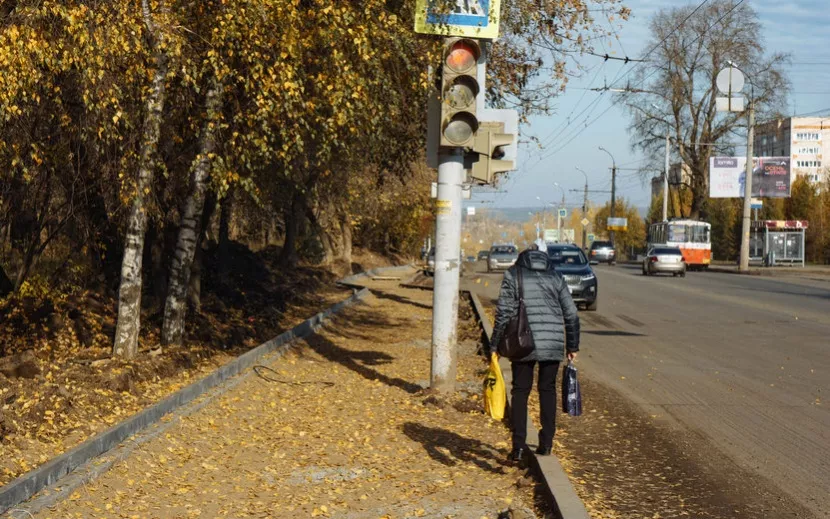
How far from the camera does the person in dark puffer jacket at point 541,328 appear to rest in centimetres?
734

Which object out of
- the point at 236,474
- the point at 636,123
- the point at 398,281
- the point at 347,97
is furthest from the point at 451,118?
the point at 636,123

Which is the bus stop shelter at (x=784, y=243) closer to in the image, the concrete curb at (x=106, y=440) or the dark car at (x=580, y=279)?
the dark car at (x=580, y=279)

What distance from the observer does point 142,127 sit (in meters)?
11.7

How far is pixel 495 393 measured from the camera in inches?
305

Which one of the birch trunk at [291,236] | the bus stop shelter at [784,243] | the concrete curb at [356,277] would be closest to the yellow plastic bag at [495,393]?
the birch trunk at [291,236]

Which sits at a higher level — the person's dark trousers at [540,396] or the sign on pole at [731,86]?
the sign on pole at [731,86]

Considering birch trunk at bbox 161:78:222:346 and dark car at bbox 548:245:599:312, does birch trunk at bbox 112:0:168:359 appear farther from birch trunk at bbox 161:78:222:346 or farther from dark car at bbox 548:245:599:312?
dark car at bbox 548:245:599:312

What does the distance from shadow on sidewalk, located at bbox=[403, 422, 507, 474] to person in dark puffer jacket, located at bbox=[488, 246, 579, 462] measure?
0.42 m

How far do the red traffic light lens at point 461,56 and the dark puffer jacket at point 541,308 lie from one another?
3.52m

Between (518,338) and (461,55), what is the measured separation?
4.27 meters

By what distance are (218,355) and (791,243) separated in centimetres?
5458

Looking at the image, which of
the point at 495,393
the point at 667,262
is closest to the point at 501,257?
the point at 667,262

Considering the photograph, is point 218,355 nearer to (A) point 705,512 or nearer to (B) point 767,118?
(A) point 705,512

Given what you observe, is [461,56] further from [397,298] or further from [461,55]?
[397,298]
